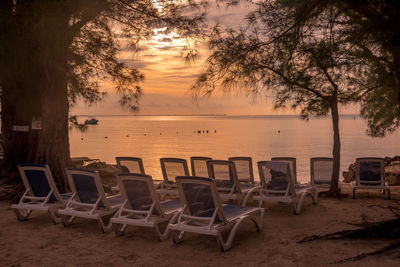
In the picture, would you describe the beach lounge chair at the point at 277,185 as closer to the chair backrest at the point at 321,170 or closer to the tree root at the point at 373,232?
the chair backrest at the point at 321,170

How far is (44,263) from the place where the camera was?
18.9 ft

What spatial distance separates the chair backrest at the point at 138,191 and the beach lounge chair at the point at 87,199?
0.56 m

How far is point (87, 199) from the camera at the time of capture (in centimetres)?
752

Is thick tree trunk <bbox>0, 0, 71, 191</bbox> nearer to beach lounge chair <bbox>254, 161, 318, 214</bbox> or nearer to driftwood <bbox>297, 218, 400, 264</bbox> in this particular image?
beach lounge chair <bbox>254, 161, 318, 214</bbox>

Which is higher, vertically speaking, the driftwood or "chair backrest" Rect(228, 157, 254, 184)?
"chair backrest" Rect(228, 157, 254, 184)

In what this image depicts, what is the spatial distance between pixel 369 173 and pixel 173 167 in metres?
5.20

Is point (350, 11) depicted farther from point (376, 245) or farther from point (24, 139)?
point (24, 139)

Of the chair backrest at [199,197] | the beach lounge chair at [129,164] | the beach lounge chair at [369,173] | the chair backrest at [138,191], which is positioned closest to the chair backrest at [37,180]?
the chair backrest at [138,191]

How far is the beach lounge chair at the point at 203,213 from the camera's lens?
6.03m

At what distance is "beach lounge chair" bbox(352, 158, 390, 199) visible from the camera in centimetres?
1079

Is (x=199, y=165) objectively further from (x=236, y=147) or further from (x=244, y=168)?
(x=236, y=147)

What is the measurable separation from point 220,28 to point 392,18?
3274 millimetres

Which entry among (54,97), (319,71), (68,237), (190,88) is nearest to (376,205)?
(319,71)

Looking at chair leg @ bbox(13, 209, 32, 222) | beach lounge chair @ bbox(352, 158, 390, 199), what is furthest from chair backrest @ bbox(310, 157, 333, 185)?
chair leg @ bbox(13, 209, 32, 222)
